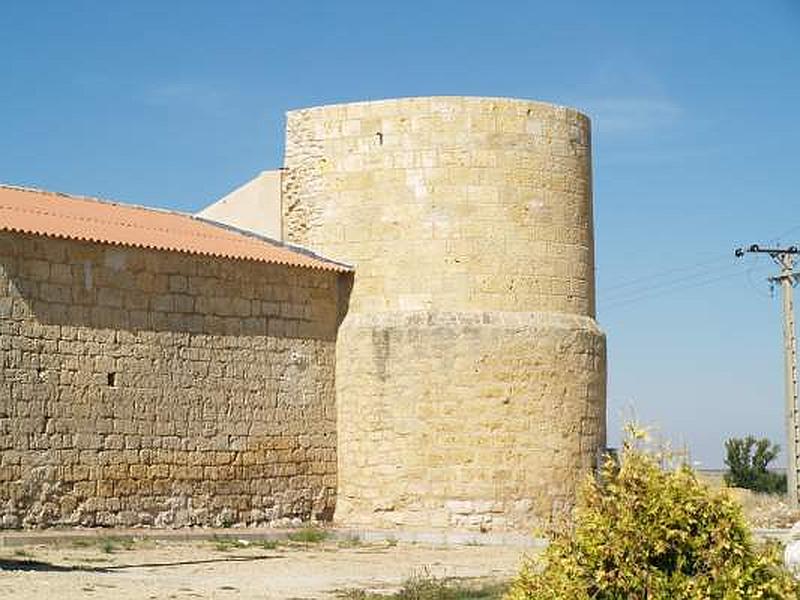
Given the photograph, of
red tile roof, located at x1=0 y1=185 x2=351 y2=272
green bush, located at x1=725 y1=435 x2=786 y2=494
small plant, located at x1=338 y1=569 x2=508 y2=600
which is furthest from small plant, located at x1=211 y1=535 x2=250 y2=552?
green bush, located at x1=725 y1=435 x2=786 y2=494

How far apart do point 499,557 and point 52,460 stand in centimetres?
509

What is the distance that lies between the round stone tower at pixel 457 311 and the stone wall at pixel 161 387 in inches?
27.6

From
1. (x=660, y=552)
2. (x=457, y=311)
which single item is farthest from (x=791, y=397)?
→ (x=660, y=552)

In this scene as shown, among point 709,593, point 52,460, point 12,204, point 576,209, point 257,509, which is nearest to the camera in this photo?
point 709,593

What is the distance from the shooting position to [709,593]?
19.9 ft

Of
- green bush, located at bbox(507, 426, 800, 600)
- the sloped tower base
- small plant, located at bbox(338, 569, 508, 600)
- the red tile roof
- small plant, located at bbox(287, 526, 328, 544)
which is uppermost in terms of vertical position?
the red tile roof

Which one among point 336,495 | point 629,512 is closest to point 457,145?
point 336,495

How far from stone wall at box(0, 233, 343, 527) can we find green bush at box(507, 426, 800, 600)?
9.82 m

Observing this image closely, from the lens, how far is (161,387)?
653 inches

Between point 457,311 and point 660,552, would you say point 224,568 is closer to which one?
point 457,311

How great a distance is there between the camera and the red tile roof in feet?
51.9

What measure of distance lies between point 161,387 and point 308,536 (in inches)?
104

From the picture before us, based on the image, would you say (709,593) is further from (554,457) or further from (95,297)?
(554,457)

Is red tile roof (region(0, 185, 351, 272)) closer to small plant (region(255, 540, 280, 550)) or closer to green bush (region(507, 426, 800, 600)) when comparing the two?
small plant (region(255, 540, 280, 550))
